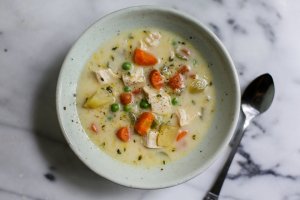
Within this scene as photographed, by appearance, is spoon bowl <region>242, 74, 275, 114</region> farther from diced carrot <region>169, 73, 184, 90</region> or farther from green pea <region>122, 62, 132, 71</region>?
green pea <region>122, 62, 132, 71</region>

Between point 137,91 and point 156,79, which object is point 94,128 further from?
point 156,79

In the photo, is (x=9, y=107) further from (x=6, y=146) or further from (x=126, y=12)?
(x=126, y=12)

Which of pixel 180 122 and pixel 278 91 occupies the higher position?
pixel 278 91

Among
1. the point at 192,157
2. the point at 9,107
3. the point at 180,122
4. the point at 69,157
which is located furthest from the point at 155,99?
the point at 9,107

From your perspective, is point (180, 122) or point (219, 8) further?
point (219, 8)

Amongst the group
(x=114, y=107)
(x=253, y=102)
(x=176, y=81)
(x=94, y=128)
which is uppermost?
(x=253, y=102)

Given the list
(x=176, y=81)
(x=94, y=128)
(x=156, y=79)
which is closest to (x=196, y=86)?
(x=176, y=81)
